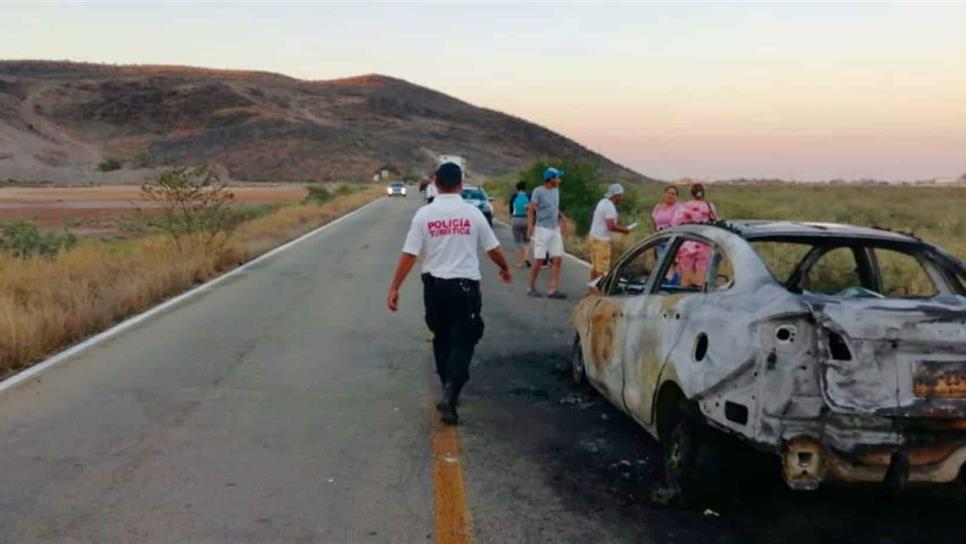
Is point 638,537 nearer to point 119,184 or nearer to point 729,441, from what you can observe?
point 729,441

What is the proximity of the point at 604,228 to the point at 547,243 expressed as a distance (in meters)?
1.39

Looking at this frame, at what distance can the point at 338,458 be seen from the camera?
6270 millimetres

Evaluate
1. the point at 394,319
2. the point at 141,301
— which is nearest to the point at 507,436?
the point at 394,319

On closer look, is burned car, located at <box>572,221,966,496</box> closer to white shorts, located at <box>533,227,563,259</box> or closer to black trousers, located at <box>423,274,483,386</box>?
black trousers, located at <box>423,274,483,386</box>

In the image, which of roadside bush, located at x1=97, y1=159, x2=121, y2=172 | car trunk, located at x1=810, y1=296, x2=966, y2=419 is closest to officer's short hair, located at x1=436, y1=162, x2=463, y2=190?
car trunk, located at x1=810, y1=296, x2=966, y2=419

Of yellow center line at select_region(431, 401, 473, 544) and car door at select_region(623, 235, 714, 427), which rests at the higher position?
car door at select_region(623, 235, 714, 427)

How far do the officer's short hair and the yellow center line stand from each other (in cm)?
167

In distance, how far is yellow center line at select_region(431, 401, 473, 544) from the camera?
4934mm

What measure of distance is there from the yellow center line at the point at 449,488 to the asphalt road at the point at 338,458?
0.18 feet

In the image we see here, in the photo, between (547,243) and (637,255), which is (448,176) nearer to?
(637,255)

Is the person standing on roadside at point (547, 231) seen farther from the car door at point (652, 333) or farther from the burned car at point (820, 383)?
the burned car at point (820, 383)

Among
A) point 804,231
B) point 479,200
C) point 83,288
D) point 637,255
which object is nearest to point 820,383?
point 804,231

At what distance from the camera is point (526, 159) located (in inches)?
6747

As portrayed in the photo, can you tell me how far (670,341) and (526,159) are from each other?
16692cm
